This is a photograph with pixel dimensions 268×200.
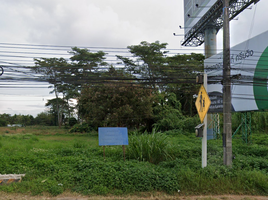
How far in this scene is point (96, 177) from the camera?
7.45 meters

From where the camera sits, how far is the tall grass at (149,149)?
9.70 metres

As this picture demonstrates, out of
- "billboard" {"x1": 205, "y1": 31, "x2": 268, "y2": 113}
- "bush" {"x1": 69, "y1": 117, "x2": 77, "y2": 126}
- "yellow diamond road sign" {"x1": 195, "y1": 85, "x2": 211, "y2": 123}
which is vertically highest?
"billboard" {"x1": 205, "y1": 31, "x2": 268, "y2": 113}

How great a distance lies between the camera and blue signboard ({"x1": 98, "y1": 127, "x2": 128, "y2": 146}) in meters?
9.37

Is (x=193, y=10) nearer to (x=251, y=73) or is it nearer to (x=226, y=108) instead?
(x=251, y=73)

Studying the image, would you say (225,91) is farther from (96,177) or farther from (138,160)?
(96,177)

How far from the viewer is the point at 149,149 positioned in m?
9.71

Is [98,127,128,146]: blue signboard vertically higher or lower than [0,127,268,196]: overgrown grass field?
higher

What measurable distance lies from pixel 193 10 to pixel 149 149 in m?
17.8

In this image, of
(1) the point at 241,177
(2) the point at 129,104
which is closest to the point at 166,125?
(2) the point at 129,104

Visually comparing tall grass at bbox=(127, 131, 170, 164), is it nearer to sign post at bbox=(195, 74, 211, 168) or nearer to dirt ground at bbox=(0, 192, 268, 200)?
sign post at bbox=(195, 74, 211, 168)

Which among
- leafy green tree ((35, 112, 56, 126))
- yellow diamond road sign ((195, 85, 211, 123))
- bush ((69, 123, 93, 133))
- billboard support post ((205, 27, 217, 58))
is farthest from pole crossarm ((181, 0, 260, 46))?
leafy green tree ((35, 112, 56, 126))

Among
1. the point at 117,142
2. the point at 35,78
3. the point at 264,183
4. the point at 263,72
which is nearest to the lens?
the point at 264,183

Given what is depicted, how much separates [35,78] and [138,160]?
621 centimetres

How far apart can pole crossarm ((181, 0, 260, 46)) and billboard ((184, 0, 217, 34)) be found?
0.48 metres
